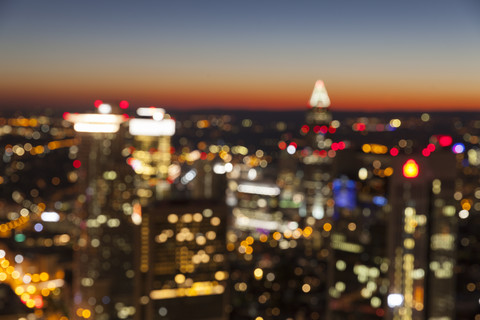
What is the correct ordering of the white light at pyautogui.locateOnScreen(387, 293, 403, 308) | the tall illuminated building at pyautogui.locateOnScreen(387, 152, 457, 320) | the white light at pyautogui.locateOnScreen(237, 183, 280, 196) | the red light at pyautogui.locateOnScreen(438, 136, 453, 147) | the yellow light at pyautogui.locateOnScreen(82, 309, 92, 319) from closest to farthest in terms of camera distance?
the red light at pyautogui.locateOnScreen(438, 136, 453, 147) < the tall illuminated building at pyautogui.locateOnScreen(387, 152, 457, 320) < the white light at pyautogui.locateOnScreen(387, 293, 403, 308) < the yellow light at pyautogui.locateOnScreen(82, 309, 92, 319) < the white light at pyautogui.locateOnScreen(237, 183, 280, 196)

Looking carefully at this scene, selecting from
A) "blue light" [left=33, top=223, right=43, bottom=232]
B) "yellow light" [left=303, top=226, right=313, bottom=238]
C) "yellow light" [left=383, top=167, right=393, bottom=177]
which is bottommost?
"yellow light" [left=303, top=226, right=313, bottom=238]

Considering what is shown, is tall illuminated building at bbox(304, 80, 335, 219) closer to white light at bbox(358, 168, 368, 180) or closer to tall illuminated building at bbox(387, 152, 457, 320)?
white light at bbox(358, 168, 368, 180)

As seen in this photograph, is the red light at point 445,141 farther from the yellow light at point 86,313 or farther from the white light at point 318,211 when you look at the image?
the yellow light at point 86,313

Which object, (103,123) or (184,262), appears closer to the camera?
(184,262)

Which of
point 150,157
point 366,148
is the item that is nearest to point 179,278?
point 366,148

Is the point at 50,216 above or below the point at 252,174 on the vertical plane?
below

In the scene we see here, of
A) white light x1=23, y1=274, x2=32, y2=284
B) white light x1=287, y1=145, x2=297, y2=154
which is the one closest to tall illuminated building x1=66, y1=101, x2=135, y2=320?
white light x1=23, y1=274, x2=32, y2=284

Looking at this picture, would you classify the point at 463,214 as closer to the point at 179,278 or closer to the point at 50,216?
the point at 179,278
